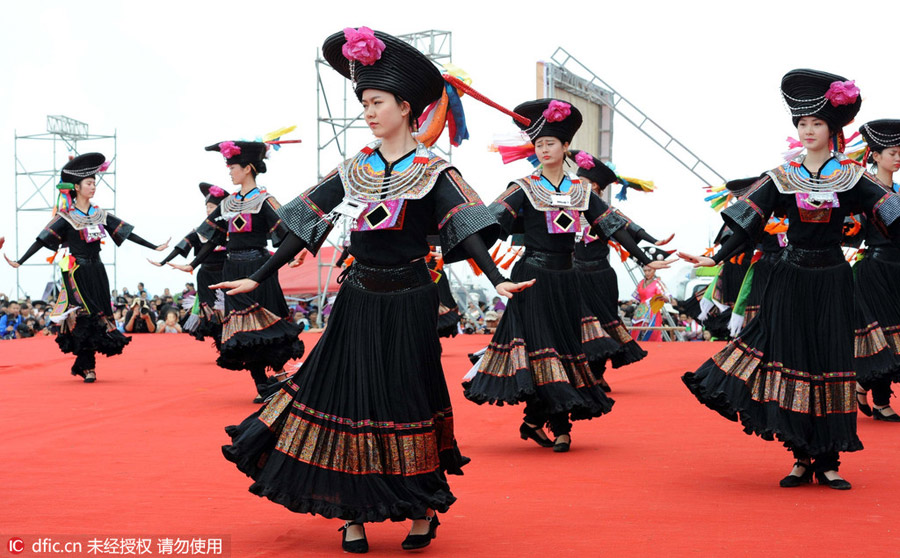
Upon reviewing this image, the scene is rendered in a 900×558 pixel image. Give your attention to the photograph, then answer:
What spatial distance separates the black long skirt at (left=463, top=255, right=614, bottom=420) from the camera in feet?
20.9

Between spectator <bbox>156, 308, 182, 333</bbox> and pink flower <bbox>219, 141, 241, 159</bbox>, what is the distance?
11.1 metres

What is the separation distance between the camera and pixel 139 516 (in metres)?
4.47

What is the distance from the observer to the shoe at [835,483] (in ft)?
16.8

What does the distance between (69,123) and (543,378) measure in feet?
72.2

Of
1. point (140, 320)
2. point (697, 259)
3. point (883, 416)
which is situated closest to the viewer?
point (697, 259)

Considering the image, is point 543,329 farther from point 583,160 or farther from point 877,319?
point 583,160

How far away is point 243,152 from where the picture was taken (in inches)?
348

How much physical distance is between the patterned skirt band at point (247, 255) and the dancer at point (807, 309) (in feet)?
14.8

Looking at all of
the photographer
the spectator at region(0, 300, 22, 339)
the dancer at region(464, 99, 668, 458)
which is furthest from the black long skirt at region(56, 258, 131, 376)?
the photographer

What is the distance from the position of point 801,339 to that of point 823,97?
1240 mm

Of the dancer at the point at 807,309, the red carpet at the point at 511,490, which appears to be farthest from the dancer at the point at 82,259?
the dancer at the point at 807,309

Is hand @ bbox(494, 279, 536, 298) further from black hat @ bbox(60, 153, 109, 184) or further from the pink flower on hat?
black hat @ bbox(60, 153, 109, 184)

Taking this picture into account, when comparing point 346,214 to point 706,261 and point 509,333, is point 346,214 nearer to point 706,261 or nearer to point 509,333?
point 706,261

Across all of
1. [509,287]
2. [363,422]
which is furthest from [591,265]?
[363,422]
